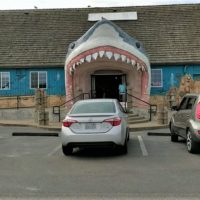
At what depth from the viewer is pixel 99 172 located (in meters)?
9.41

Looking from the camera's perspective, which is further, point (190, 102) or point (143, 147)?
point (143, 147)

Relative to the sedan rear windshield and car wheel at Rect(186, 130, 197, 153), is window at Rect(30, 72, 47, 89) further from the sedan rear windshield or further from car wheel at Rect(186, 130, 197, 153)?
car wheel at Rect(186, 130, 197, 153)

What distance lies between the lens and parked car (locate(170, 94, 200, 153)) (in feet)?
38.2

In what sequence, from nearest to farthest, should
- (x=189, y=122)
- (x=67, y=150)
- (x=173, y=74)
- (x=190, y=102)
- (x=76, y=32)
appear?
(x=67, y=150) < (x=189, y=122) < (x=190, y=102) < (x=173, y=74) < (x=76, y=32)

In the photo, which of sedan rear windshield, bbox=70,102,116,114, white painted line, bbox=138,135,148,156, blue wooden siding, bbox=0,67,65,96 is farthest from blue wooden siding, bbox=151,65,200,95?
sedan rear windshield, bbox=70,102,116,114

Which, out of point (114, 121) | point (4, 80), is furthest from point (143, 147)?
point (4, 80)

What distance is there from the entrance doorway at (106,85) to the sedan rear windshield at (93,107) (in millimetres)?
15886

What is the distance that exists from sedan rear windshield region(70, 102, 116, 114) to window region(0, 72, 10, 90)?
767 inches

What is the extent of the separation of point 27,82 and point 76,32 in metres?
4.93

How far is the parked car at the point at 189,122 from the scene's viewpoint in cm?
1164

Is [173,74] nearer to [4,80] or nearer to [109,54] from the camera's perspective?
[109,54]

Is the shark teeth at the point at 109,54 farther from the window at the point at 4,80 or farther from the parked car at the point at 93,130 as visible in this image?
the window at the point at 4,80

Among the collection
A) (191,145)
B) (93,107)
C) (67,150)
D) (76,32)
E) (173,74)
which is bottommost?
(67,150)

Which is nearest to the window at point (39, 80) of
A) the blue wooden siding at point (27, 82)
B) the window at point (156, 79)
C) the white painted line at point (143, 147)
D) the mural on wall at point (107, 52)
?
the blue wooden siding at point (27, 82)
